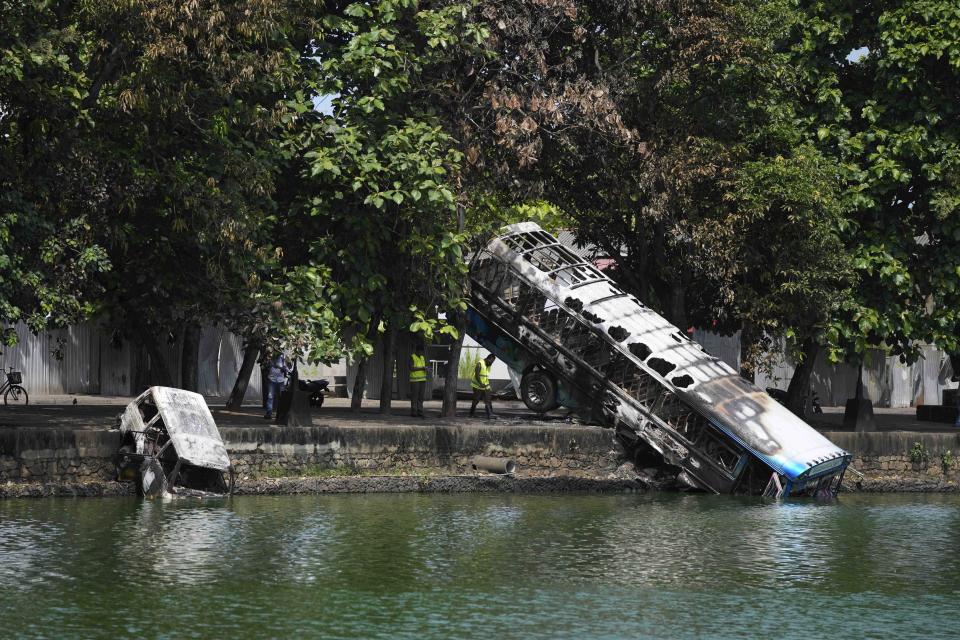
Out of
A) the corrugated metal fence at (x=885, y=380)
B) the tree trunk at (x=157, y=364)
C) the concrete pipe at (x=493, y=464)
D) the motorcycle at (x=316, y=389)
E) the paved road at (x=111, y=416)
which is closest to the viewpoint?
the paved road at (x=111, y=416)

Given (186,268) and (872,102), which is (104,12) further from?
(872,102)

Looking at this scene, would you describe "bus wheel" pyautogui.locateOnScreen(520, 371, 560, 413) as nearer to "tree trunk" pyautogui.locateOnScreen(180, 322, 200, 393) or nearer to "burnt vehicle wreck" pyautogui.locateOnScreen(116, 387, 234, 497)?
"tree trunk" pyautogui.locateOnScreen(180, 322, 200, 393)

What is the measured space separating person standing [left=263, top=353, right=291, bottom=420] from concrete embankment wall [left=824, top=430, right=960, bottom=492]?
10386mm

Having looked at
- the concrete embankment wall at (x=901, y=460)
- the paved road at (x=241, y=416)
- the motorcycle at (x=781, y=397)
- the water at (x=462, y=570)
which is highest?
the motorcycle at (x=781, y=397)

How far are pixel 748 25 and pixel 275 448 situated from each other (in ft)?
42.2

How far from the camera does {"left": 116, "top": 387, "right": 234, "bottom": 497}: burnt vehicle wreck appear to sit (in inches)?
820

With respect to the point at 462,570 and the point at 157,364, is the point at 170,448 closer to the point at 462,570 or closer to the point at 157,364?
the point at 157,364

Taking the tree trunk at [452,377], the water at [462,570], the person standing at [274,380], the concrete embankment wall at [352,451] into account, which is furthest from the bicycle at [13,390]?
the water at [462,570]

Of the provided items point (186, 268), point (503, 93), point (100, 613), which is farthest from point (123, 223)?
point (100, 613)

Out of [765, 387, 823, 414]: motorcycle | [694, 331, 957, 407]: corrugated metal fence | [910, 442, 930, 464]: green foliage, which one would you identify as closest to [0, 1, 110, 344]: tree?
[910, 442, 930, 464]: green foliage

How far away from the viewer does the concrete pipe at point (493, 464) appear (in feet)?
79.5

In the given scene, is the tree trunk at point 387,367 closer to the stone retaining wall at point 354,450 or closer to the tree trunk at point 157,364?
the stone retaining wall at point 354,450

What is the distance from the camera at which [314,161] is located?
23.7 m

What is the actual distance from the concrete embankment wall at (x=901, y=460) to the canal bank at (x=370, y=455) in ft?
0.09
